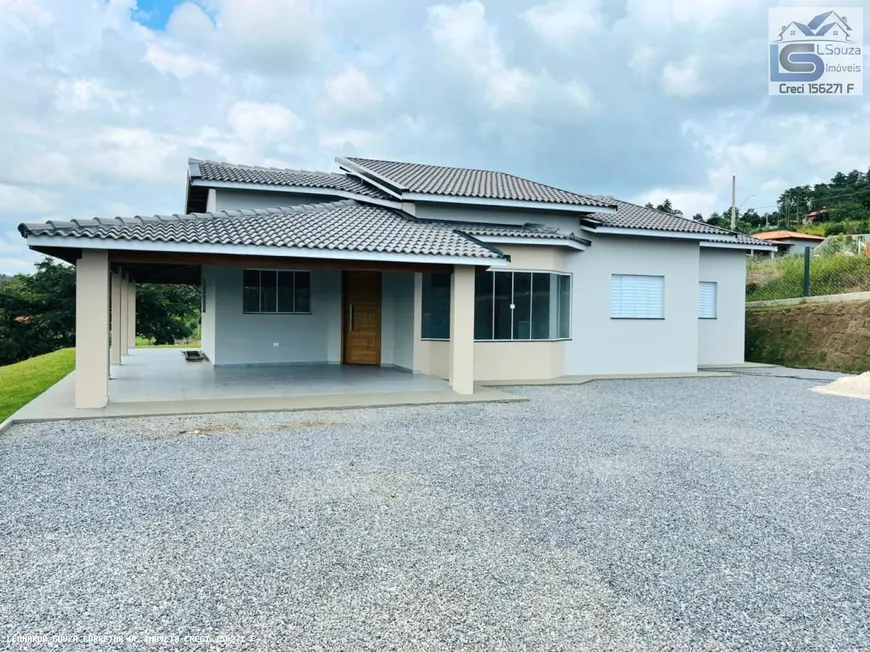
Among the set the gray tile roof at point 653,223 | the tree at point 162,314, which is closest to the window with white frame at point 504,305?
the gray tile roof at point 653,223

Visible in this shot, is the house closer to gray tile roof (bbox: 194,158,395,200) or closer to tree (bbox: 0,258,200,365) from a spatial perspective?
gray tile roof (bbox: 194,158,395,200)

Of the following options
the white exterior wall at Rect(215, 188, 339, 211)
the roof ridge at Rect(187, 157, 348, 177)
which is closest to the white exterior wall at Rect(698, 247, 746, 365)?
the white exterior wall at Rect(215, 188, 339, 211)

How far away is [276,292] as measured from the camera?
52.9 feet

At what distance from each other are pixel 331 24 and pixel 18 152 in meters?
14.1

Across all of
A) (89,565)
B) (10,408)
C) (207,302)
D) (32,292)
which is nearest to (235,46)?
(207,302)

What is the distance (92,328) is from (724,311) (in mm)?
17707

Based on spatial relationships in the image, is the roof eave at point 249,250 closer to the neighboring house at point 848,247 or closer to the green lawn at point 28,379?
the green lawn at point 28,379

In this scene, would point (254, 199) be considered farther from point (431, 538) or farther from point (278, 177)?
point (431, 538)

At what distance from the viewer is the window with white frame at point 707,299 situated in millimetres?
18656

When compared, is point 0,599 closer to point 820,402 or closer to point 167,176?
point 820,402

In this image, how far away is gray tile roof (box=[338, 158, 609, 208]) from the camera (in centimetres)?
1472

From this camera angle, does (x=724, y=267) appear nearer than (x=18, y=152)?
Yes

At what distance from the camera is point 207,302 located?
56.7 ft

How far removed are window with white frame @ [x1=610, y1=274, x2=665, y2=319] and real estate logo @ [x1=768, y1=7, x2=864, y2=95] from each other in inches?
268
